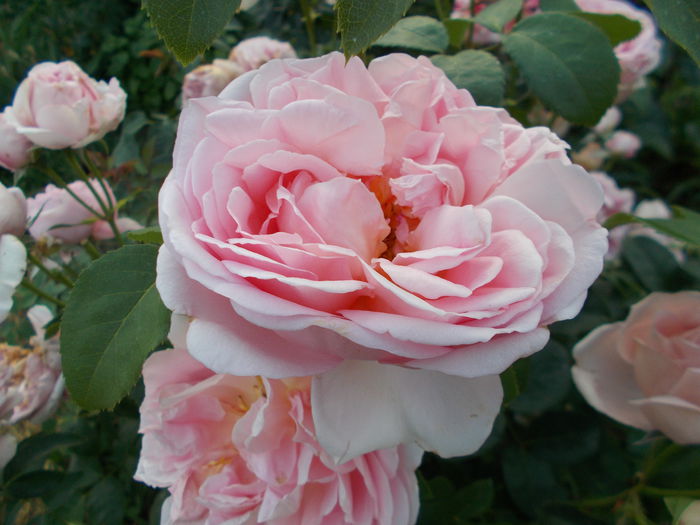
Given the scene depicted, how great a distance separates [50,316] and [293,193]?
0.50 metres

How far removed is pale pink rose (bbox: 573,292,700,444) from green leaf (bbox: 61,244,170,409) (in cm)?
44

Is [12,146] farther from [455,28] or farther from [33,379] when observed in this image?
[455,28]

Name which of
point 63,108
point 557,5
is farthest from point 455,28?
point 63,108

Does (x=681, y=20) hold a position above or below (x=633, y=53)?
above

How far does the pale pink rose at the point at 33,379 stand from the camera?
606 mm

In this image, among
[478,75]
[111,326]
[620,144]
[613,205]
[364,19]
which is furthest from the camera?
[620,144]

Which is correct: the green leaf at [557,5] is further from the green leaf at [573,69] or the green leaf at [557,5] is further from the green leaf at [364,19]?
the green leaf at [364,19]

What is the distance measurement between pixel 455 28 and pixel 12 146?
0.48 meters

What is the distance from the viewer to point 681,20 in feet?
1.17

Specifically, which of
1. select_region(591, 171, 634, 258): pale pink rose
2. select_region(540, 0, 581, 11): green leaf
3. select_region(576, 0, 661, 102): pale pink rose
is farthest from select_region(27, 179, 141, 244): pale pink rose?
select_region(591, 171, 634, 258): pale pink rose

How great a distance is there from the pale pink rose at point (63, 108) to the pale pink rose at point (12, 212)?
0.34 ft

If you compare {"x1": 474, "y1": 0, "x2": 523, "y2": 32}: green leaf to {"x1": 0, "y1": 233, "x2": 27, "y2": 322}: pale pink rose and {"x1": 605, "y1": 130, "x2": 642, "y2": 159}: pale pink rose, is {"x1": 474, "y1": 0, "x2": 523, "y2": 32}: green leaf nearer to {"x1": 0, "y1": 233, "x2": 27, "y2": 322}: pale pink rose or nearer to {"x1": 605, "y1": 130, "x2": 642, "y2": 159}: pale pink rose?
{"x1": 0, "y1": 233, "x2": 27, "y2": 322}: pale pink rose

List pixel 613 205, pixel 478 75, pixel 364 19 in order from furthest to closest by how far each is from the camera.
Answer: pixel 613 205 → pixel 478 75 → pixel 364 19

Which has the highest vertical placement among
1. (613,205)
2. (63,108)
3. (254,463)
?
(63,108)
